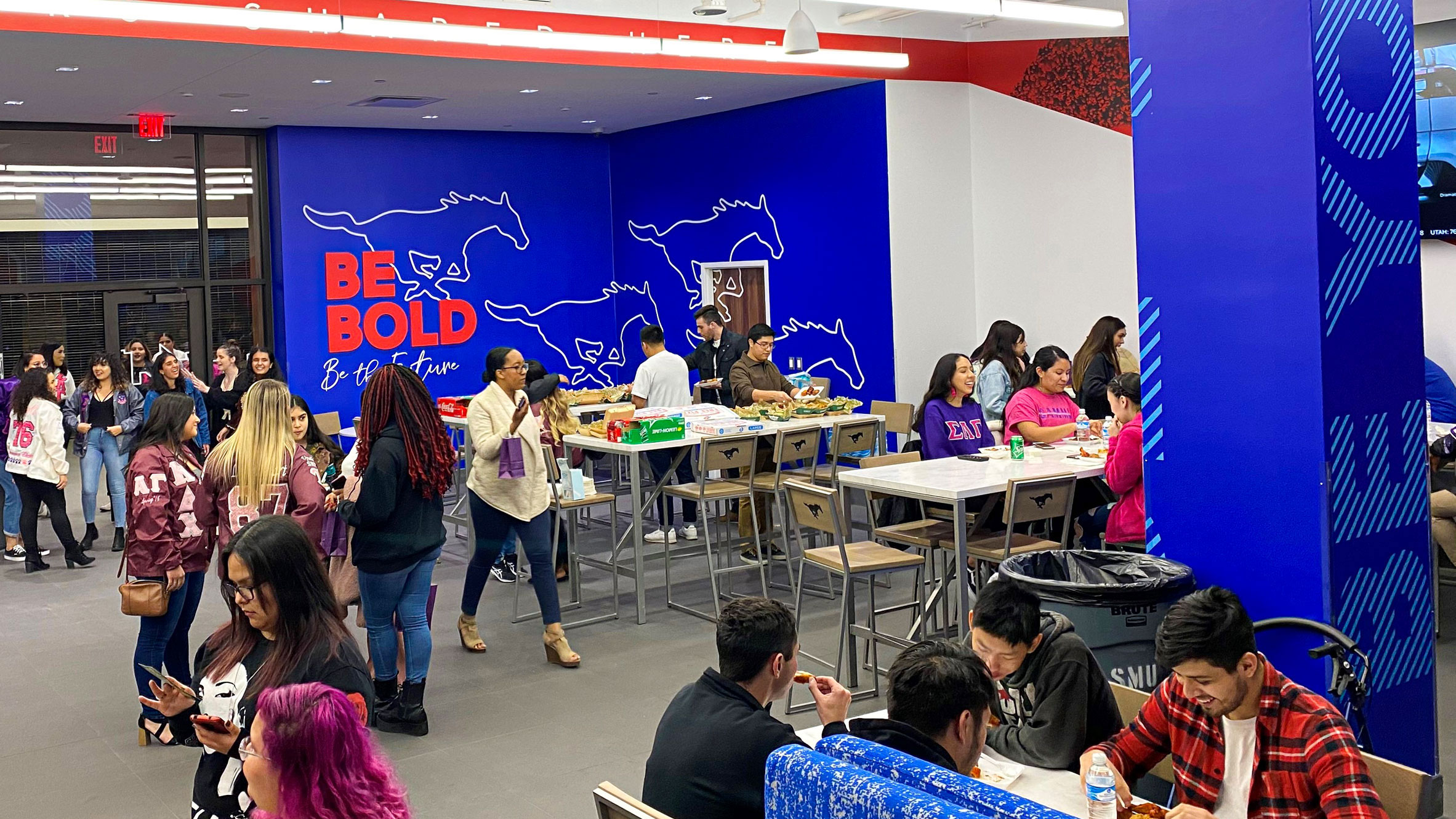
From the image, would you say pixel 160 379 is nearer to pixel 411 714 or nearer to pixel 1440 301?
pixel 411 714

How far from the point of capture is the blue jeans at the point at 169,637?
5270 millimetres

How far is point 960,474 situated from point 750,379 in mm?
3017

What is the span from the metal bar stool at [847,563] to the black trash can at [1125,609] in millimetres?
1518

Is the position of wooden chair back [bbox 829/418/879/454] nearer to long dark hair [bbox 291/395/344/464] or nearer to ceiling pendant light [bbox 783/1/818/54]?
ceiling pendant light [bbox 783/1/818/54]

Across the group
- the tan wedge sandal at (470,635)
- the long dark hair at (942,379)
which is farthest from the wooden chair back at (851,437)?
the tan wedge sandal at (470,635)

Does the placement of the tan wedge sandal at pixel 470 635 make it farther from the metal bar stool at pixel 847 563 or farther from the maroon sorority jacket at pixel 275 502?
the metal bar stool at pixel 847 563

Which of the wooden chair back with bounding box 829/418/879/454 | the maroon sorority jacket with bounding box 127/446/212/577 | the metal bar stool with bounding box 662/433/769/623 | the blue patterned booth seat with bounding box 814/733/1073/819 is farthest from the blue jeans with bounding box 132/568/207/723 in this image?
the wooden chair back with bounding box 829/418/879/454

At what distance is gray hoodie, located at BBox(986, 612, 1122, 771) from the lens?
3215 millimetres

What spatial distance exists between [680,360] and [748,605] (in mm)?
6329

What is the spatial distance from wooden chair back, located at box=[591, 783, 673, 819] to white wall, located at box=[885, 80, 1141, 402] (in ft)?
27.1

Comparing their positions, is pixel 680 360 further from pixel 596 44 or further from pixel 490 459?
pixel 490 459

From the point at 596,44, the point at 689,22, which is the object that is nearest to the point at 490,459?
the point at 596,44

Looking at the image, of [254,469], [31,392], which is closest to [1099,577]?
[254,469]

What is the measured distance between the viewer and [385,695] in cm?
555
